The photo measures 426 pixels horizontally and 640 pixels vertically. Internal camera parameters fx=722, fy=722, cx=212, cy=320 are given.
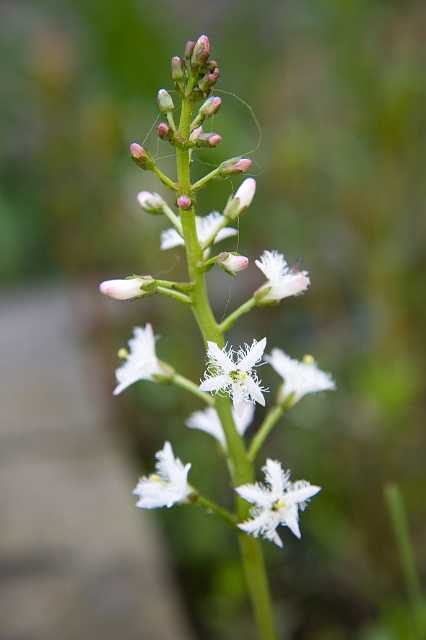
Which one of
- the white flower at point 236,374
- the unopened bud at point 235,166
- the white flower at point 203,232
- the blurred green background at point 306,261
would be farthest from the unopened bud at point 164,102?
the blurred green background at point 306,261

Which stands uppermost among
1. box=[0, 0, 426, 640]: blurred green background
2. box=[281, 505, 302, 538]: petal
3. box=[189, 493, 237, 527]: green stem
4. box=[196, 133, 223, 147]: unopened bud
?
box=[0, 0, 426, 640]: blurred green background

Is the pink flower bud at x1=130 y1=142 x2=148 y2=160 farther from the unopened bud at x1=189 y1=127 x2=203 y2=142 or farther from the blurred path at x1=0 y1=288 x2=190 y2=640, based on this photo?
the blurred path at x1=0 y1=288 x2=190 y2=640

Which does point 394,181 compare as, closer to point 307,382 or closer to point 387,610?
point 387,610

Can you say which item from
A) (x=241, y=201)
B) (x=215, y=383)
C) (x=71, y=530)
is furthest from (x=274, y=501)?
(x=71, y=530)

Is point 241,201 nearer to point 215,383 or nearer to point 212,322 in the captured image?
point 212,322

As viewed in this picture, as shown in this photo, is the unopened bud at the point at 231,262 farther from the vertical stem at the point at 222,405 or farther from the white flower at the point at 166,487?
the white flower at the point at 166,487

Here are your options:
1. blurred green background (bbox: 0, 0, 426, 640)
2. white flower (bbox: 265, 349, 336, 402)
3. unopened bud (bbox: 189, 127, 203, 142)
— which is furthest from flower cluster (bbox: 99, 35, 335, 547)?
blurred green background (bbox: 0, 0, 426, 640)
